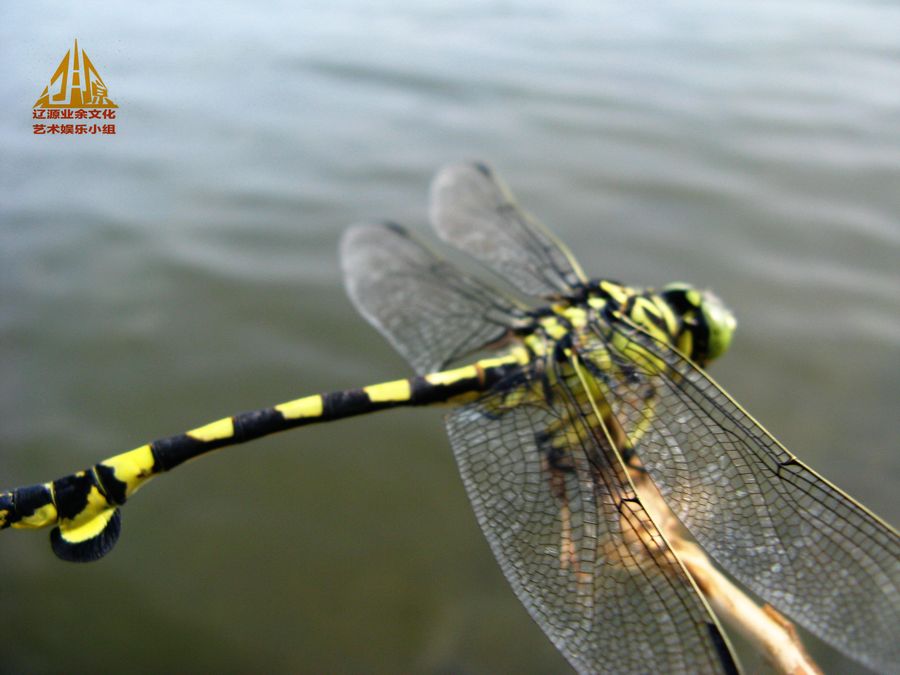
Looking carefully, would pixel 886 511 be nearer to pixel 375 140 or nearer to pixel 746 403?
pixel 746 403

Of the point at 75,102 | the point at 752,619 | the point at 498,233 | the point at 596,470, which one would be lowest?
the point at 752,619

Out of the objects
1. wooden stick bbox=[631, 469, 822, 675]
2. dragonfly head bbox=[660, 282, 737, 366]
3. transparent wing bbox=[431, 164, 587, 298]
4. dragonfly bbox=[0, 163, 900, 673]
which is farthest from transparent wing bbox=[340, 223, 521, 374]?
wooden stick bbox=[631, 469, 822, 675]

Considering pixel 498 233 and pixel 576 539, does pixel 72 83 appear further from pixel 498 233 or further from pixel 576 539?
pixel 576 539

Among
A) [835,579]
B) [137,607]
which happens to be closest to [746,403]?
[835,579]

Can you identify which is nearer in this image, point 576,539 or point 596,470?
point 576,539

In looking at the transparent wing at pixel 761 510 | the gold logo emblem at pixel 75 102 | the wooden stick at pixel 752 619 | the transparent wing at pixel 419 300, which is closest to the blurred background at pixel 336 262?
the gold logo emblem at pixel 75 102

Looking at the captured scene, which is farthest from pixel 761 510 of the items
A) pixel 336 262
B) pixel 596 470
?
pixel 336 262

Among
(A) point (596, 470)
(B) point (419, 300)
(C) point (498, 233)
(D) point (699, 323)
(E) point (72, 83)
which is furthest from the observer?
(E) point (72, 83)

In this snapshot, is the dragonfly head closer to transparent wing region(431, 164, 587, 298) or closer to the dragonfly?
the dragonfly
